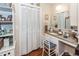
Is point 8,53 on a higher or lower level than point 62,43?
lower

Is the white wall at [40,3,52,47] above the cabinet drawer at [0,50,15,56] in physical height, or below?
above

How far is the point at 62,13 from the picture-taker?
146cm

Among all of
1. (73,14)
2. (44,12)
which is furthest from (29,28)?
(73,14)

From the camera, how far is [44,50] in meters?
1.50

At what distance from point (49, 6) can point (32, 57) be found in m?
0.74

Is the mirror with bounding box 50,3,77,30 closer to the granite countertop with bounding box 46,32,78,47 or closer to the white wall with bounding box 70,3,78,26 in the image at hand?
the white wall with bounding box 70,3,78,26

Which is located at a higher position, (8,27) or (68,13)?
(68,13)

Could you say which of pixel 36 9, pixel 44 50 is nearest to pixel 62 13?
pixel 36 9

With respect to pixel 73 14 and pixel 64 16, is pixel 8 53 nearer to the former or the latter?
pixel 64 16

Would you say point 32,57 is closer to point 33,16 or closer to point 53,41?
point 53,41

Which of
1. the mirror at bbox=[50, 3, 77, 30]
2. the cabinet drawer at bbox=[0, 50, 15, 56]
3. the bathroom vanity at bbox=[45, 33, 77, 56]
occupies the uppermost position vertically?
the mirror at bbox=[50, 3, 77, 30]

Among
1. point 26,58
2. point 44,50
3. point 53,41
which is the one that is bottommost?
point 26,58

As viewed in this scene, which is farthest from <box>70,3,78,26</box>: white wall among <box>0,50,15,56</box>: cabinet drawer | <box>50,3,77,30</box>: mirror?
<box>0,50,15,56</box>: cabinet drawer

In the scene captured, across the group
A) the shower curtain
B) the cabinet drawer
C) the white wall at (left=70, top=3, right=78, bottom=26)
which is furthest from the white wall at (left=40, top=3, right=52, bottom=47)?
the cabinet drawer
